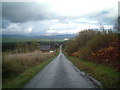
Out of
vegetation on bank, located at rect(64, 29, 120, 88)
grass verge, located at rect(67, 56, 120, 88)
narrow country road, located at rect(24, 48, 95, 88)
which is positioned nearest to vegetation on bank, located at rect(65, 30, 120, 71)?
vegetation on bank, located at rect(64, 29, 120, 88)

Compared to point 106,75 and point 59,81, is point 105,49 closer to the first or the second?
point 106,75

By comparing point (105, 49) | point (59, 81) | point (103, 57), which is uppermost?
point (105, 49)

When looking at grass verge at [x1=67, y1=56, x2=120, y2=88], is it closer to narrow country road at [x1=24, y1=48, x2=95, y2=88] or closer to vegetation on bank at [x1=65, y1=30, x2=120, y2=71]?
vegetation on bank at [x1=65, y1=30, x2=120, y2=71]

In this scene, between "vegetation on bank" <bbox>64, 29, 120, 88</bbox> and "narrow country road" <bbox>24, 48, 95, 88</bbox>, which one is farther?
"vegetation on bank" <bbox>64, 29, 120, 88</bbox>

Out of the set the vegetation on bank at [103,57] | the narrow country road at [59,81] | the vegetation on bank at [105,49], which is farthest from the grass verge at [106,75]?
the narrow country road at [59,81]

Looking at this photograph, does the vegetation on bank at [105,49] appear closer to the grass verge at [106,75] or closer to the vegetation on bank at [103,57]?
the vegetation on bank at [103,57]

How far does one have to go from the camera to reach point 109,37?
84.2 feet

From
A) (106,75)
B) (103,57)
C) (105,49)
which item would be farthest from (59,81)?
(105,49)

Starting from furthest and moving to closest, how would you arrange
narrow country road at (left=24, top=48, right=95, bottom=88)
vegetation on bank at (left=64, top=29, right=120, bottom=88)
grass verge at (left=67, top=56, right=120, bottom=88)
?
vegetation on bank at (left=64, top=29, right=120, bottom=88)
narrow country road at (left=24, top=48, right=95, bottom=88)
grass verge at (left=67, top=56, right=120, bottom=88)

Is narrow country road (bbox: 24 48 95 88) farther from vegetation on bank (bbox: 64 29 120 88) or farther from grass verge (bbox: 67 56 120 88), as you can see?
vegetation on bank (bbox: 64 29 120 88)

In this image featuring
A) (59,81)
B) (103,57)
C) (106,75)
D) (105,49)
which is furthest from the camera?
(105,49)

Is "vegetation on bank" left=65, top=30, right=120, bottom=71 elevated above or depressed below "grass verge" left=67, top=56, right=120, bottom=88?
above

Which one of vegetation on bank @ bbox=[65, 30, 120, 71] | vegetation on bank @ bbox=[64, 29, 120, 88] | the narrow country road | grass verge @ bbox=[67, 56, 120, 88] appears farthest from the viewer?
vegetation on bank @ bbox=[65, 30, 120, 71]

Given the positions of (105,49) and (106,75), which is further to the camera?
(105,49)
